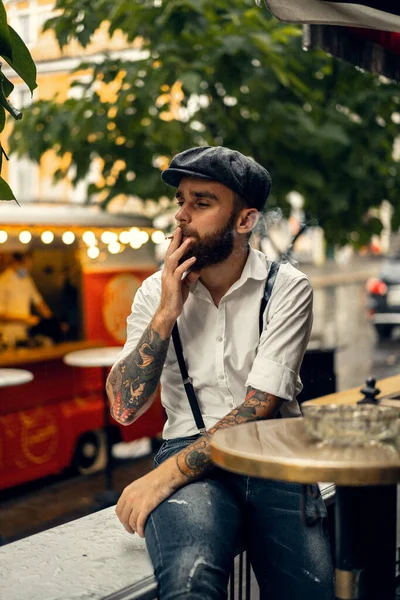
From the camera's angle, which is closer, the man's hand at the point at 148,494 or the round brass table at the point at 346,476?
the round brass table at the point at 346,476

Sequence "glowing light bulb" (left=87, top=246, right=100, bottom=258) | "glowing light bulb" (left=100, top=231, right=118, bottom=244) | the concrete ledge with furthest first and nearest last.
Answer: "glowing light bulb" (left=87, top=246, right=100, bottom=258) → "glowing light bulb" (left=100, top=231, right=118, bottom=244) → the concrete ledge

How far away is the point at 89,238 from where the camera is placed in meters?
7.70

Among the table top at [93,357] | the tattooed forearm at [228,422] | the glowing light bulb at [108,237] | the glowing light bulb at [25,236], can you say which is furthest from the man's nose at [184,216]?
the glowing light bulb at [108,237]

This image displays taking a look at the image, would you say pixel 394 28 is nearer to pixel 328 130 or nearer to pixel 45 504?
pixel 328 130

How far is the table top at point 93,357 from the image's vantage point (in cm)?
688

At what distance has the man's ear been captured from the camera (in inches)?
107

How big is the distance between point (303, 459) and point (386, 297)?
49.8 ft

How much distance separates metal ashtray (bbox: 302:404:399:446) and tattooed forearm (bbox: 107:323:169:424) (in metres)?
0.78

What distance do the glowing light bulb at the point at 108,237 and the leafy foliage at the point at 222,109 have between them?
99 cm

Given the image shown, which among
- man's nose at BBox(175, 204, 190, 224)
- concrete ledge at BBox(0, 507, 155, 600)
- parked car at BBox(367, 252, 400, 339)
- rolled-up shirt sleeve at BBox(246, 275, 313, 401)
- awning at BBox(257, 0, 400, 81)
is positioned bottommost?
parked car at BBox(367, 252, 400, 339)

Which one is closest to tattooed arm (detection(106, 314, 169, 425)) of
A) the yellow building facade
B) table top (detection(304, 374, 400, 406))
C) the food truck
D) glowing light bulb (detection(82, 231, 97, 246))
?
table top (detection(304, 374, 400, 406))

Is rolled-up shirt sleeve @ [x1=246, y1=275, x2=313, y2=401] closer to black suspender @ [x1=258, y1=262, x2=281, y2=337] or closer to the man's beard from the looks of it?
black suspender @ [x1=258, y1=262, x2=281, y2=337]

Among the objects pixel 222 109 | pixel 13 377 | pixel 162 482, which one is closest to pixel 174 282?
pixel 162 482

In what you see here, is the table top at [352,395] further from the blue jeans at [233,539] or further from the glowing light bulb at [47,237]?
the glowing light bulb at [47,237]
